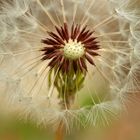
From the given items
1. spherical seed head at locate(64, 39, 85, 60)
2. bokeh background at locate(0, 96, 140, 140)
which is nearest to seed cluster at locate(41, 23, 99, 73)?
spherical seed head at locate(64, 39, 85, 60)

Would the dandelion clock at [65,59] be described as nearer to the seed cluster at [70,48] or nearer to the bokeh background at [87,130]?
the seed cluster at [70,48]

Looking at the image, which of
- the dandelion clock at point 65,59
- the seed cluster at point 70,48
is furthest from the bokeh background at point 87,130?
the seed cluster at point 70,48

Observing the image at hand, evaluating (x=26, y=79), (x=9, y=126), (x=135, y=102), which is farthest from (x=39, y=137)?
(x=26, y=79)

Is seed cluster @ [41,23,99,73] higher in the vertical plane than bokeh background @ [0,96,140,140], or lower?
lower

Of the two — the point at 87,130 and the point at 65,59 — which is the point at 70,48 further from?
the point at 87,130

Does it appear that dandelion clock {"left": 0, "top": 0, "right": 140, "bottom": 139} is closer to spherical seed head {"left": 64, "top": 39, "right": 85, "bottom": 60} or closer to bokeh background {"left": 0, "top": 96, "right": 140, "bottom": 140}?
spherical seed head {"left": 64, "top": 39, "right": 85, "bottom": 60}

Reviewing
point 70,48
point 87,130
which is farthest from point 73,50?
point 87,130

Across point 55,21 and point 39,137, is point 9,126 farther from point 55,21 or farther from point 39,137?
point 55,21
